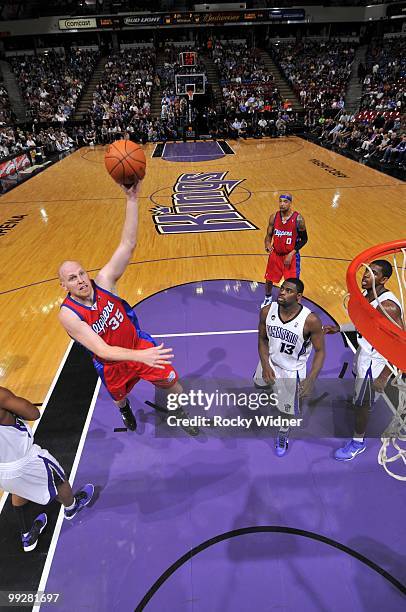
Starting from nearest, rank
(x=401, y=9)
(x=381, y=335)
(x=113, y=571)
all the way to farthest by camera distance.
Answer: (x=381, y=335)
(x=113, y=571)
(x=401, y=9)

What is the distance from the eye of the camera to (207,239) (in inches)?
342

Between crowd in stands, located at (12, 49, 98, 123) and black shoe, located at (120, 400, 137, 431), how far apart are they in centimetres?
2292

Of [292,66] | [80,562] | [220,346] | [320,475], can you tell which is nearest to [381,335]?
[320,475]

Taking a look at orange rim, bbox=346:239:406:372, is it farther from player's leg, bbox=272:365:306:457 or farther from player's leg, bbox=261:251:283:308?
player's leg, bbox=261:251:283:308

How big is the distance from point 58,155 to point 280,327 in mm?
19589

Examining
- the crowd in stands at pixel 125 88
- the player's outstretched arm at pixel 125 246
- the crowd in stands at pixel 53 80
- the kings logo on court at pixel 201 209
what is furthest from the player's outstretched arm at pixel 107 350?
the crowd in stands at pixel 53 80

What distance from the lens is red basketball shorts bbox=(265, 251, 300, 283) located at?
17.3ft

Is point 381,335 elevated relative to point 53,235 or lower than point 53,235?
elevated

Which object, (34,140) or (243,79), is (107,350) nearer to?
(34,140)

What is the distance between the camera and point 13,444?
253cm

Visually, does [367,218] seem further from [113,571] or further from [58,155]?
[58,155]

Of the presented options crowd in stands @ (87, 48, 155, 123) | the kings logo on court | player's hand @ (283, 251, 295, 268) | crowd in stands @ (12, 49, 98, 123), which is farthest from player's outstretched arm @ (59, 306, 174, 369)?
crowd in stands @ (12, 49, 98, 123)

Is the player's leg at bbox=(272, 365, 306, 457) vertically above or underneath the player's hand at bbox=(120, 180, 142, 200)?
underneath

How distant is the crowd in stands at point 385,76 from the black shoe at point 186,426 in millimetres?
19410
